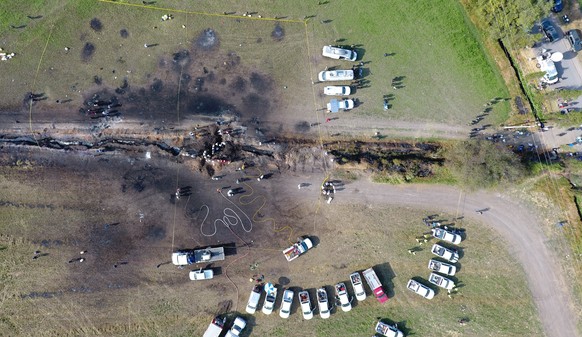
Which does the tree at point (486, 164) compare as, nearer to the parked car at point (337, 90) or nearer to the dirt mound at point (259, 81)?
the parked car at point (337, 90)

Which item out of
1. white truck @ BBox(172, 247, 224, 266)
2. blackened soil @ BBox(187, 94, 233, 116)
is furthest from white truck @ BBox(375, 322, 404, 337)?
blackened soil @ BBox(187, 94, 233, 116)

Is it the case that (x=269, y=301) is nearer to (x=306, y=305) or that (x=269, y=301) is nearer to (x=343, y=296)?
(x=306, y=305)

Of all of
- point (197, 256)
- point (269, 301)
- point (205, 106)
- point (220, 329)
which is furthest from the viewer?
point (205, 106)

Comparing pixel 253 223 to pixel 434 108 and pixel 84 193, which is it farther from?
pixel 434 108

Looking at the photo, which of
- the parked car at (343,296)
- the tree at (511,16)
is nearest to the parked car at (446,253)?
the parked car at (343,296)

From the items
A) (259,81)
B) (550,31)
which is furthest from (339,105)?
(550,31)

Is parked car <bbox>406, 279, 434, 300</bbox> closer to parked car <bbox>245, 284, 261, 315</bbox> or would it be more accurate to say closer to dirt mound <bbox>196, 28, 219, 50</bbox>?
parked car <bbox>245, 284, 261, 315</bbox>
